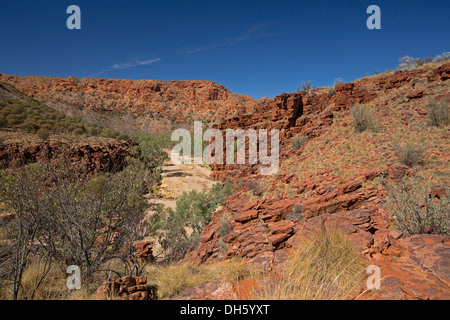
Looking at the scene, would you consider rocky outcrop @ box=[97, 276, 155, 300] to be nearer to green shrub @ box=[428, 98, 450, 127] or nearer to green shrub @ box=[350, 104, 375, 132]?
green shrub @ box=[350, 104, 375, 132]

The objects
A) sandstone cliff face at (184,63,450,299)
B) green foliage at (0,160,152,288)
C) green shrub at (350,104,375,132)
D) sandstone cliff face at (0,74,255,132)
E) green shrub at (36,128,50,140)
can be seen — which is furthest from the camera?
sandstone cliff face at (0,74,255,132)

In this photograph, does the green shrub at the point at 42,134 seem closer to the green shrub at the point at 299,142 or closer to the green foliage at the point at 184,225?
the green foliage at the point at 184,225

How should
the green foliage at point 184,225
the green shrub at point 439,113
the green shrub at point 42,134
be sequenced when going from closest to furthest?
→ the green foliage at point 184,225, the green shrub at point 439,113, the green shrub at point 42,134

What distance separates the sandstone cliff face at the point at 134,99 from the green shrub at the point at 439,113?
50.1 metres

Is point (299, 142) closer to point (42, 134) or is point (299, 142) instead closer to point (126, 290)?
point (126, 290)

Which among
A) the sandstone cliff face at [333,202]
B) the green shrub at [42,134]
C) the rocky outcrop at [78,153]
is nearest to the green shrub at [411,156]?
the sandstone cliff face at [333,202]

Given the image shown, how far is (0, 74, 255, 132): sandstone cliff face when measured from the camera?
6162 cm

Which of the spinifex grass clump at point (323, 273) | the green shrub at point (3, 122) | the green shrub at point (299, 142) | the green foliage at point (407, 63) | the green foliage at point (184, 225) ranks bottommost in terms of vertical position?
the green foliage at point (184, 225)

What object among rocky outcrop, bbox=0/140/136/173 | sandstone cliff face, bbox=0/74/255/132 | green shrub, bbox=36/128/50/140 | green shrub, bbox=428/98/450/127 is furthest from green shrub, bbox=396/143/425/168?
sandstone cliff face, bbox=0/74/255/132

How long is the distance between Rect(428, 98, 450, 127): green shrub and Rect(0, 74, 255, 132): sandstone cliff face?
50109 mm

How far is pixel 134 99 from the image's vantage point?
72312 millimetres

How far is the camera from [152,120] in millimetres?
66375

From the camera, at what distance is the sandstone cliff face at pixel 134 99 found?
6162 centimetres
